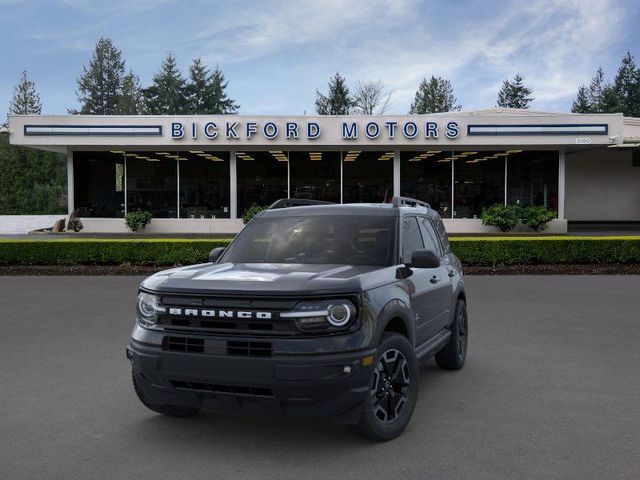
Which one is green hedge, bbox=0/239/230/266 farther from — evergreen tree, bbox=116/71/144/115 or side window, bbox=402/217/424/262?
evergreen tree, bbox=116/71/144/115

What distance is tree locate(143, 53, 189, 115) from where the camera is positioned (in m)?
79.6

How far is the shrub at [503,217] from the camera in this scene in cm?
2744

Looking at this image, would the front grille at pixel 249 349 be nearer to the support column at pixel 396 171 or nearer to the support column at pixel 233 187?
the support column at pixel 233 187

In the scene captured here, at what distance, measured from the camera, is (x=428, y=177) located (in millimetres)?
29203

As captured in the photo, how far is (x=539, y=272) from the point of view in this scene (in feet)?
52.4

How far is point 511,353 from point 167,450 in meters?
4.46

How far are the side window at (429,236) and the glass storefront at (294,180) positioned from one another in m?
22.6

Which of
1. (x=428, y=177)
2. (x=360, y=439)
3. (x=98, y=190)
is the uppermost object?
Result: (x=428, y=177)

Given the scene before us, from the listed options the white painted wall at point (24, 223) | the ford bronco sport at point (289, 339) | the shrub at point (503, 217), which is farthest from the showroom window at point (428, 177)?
the ford bronco sport at point (289, 339)

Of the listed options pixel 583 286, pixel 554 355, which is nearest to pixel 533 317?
pixel 554 355

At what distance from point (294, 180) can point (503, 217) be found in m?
9.49

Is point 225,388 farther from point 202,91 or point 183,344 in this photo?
point 202,91

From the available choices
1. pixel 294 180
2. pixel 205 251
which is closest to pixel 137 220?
pixel 294 180

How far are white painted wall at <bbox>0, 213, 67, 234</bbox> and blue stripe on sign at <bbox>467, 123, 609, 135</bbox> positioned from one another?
841 inches
